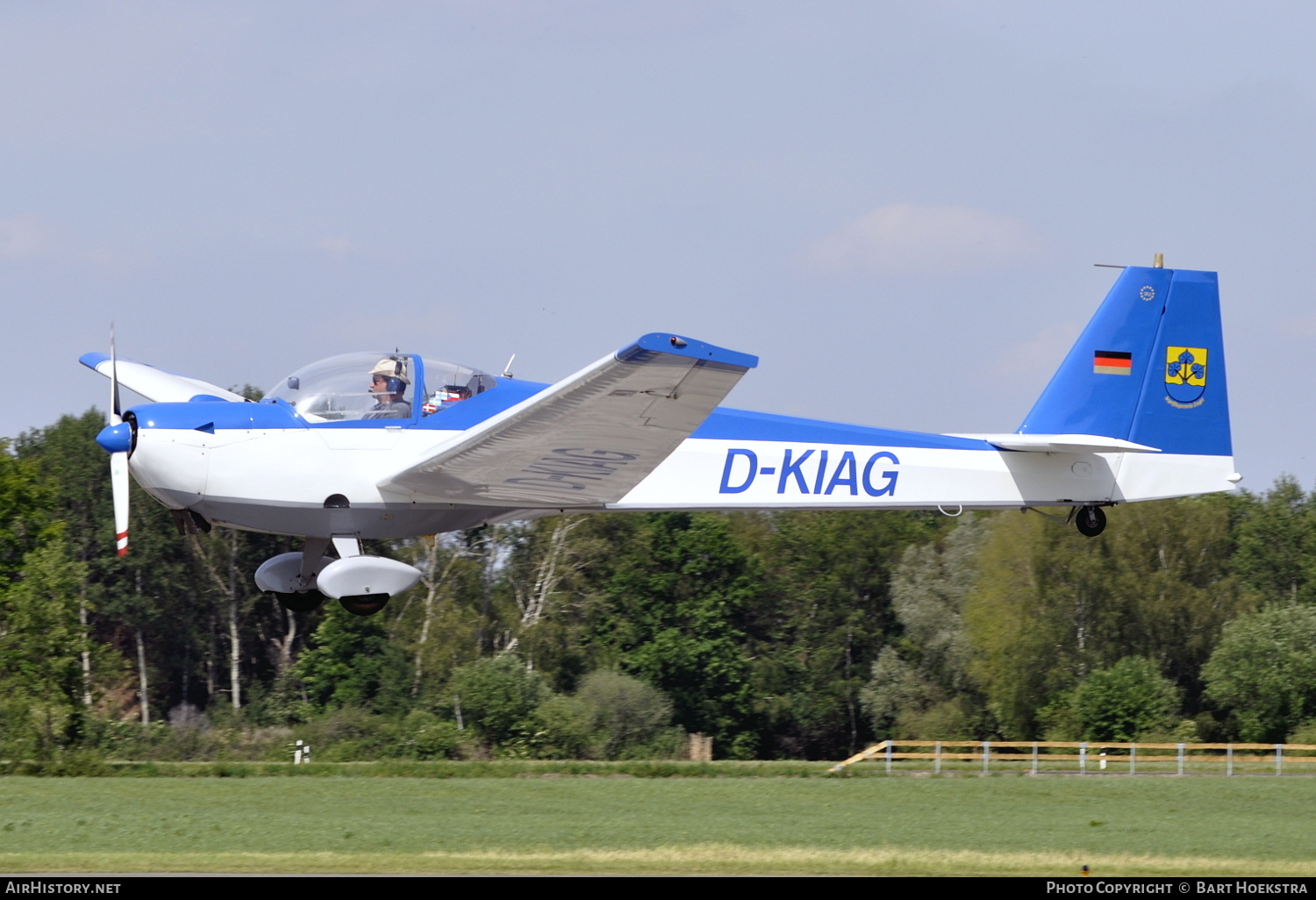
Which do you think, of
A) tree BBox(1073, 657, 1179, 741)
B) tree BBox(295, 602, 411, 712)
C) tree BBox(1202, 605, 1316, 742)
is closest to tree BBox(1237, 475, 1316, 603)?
tree BBox(1202, 605, 1316, 742)

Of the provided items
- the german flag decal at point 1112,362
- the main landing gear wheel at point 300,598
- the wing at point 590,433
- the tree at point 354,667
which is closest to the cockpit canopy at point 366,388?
the wing at point 590,433

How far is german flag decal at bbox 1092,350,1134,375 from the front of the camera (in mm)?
14250

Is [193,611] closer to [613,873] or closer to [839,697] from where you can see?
Result: [839,697]

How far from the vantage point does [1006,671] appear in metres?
41.1

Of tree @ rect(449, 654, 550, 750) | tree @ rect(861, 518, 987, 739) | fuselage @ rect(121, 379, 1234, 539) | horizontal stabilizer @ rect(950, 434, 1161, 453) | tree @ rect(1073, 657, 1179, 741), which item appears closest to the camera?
fuselage @ rect(121, 379, 1234, 539)

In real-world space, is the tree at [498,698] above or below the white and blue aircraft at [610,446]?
below

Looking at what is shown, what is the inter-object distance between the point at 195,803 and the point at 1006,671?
28.1 meters

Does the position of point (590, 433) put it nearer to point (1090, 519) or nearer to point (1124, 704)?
point (1090, 519)

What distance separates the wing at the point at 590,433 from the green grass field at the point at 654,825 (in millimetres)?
3407

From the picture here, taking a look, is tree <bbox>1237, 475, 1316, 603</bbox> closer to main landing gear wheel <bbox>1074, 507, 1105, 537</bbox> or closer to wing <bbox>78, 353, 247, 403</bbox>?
main landing gear wheel <bbox>1074, 507, 1105, 537</bbox>

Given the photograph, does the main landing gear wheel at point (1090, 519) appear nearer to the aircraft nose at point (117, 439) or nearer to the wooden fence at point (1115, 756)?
the aircraft nose at point (117, 439)

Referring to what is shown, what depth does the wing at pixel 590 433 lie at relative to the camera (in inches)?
392

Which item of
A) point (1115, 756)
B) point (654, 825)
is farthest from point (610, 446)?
point (1115, 756)
